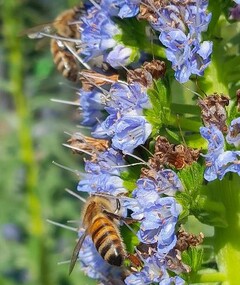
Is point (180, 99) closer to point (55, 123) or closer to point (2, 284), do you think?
point (2, 284)

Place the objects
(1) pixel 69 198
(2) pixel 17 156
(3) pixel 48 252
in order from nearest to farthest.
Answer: (3) pixel 48 252
(2) pixel 17 156
(1) pixel 69 198

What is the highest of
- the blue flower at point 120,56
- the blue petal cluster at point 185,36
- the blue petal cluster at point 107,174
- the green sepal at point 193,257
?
the blue petal cluster at point 185,36

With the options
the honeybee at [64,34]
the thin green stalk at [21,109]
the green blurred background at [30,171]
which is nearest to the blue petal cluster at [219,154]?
the honeybee at [64,34]

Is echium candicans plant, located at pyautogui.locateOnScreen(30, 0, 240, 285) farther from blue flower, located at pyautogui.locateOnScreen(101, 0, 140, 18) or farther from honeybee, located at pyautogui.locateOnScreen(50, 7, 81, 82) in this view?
honeybee, located at pyautogui.locateOnScreen(50, 7, 81, 82)

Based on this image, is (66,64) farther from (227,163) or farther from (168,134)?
(227,163)

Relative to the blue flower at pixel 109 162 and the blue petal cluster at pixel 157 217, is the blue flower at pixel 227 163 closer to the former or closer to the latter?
the blue petal cluster at pixel 157 217

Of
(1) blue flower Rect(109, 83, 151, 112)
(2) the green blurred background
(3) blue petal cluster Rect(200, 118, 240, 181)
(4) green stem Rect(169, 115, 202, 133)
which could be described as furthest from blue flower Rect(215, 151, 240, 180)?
(2) the green blurred background

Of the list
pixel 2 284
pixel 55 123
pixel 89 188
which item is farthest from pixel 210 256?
pixel 55 123
